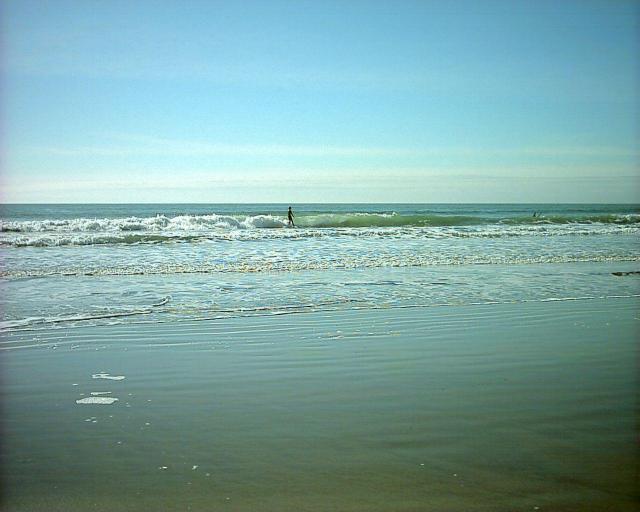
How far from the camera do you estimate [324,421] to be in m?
4.60

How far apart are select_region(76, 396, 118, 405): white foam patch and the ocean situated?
19 mm

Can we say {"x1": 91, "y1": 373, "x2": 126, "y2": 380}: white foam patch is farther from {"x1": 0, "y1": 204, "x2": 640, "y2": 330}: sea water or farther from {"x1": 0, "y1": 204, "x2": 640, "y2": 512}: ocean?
{"x1": 0, "y1": 204, "x2": 640, "y2": 330}: sea water

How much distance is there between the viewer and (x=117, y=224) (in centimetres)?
3900

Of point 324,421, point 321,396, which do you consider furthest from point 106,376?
point 324,421

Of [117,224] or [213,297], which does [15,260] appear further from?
[117,224]

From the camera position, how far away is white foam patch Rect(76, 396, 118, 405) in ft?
17.0

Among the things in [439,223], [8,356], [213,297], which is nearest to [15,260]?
[213,297]

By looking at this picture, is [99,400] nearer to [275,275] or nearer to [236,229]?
[275,275]

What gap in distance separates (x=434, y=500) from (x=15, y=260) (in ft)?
60.8

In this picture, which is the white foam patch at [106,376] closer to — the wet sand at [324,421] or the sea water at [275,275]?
the wet sand at [324,421]

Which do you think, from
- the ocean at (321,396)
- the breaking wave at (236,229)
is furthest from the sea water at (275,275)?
the breaking wave at (236,229)

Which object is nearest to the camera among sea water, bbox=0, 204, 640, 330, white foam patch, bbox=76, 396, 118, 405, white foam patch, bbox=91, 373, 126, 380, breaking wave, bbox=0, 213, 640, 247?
white foam patch, bbox=76, 396, 118, 405

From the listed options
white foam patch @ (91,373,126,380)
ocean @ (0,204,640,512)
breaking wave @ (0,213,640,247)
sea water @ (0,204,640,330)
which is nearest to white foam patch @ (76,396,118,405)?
ocean @ (0,204,640,512)

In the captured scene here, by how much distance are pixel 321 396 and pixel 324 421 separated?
2.14 feet
